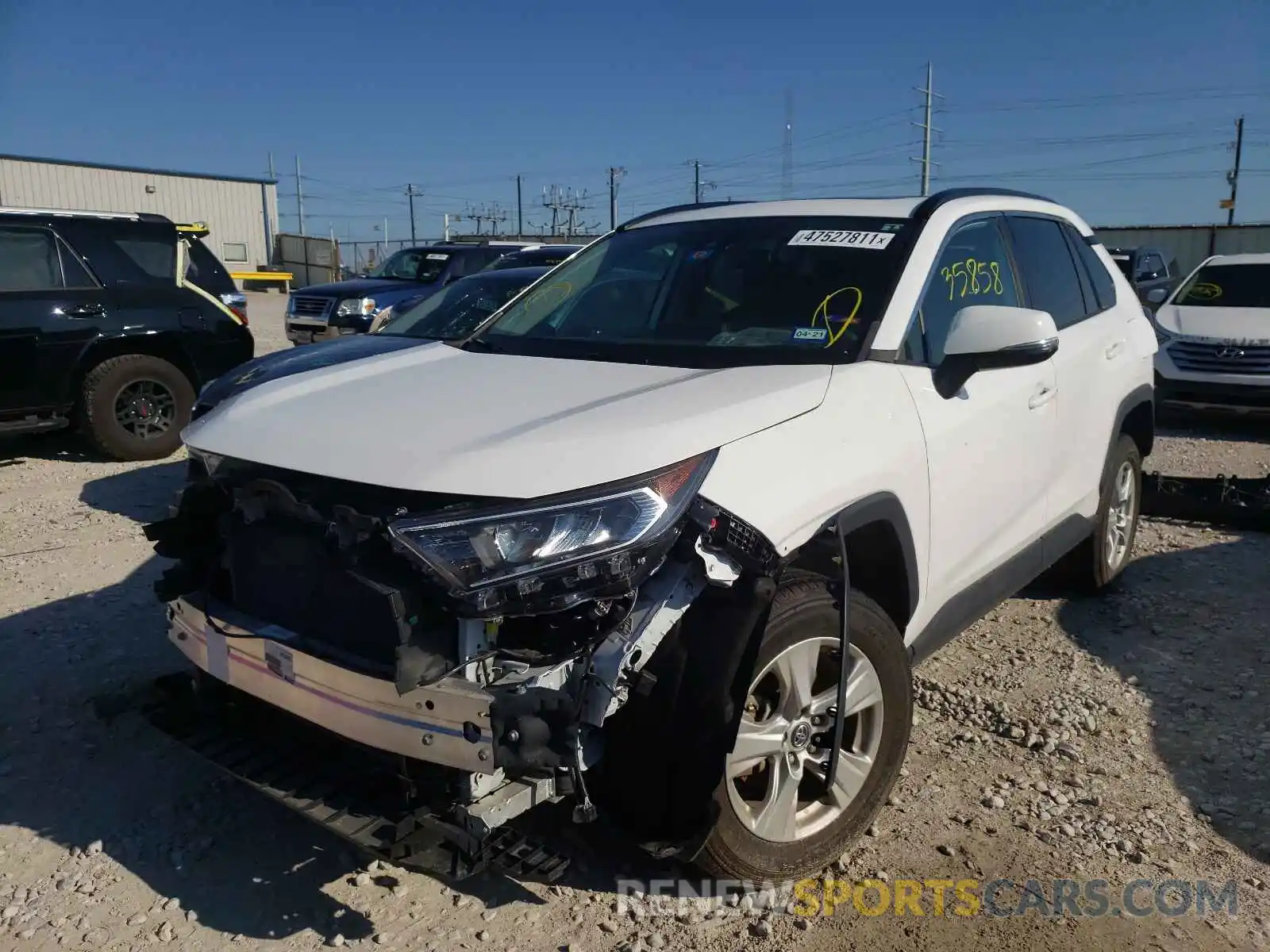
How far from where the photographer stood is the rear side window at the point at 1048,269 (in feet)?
13.5

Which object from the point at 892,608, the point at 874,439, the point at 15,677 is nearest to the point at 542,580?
the point at 874,439

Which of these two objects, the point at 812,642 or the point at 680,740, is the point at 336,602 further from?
the point at 812,642

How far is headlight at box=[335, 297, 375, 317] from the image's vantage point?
13.0m

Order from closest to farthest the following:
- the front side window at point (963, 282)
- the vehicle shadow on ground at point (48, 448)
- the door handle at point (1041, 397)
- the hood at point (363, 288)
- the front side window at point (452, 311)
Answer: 1. the front side window at point (963, 282)
2. the door handle at point (1041, 397)
3. the front side window at point (452, 311)
4. the vehicle shadow on ground at point (48, 448)
5. the hood at point (363, 288)

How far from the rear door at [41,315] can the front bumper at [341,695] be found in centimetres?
562

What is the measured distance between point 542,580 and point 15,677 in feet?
9.71

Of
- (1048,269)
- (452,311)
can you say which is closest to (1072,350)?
(1048,269)

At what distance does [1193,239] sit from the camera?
24312mm

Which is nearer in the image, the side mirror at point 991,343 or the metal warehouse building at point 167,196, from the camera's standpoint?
the side mirror at point 991,343

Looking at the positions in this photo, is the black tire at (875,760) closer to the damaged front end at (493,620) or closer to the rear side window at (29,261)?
the damaged front end at (493,620)

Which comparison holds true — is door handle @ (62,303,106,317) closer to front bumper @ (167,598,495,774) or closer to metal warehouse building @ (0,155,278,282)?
front bumper @ (167,598,495,774)

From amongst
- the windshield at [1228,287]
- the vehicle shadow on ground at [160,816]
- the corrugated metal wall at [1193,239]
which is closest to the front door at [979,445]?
the vehicle shadow on ground at [160,816]

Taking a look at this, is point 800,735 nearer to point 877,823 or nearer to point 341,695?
point 877,823

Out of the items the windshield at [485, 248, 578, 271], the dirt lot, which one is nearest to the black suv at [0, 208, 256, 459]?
the dirt lot
